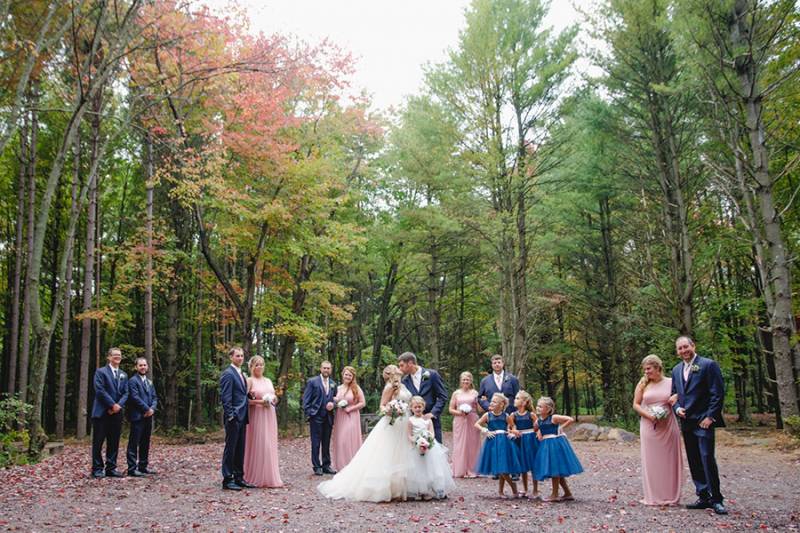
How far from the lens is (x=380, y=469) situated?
6.50 meters

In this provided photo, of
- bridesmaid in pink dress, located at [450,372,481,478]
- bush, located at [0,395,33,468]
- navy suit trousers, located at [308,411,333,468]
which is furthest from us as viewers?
bush, located at [0,395,33,468]

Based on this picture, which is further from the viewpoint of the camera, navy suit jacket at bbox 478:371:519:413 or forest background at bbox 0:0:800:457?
forest background at bbox 0:0:800:457

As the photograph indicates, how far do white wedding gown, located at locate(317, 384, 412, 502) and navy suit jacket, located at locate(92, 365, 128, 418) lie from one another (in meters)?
3.46

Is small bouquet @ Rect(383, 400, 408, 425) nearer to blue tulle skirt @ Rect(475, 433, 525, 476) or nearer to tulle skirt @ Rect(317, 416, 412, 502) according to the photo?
tulle skirt @ Rect(317, 416, 412, 502)

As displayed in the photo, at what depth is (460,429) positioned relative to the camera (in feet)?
28.6

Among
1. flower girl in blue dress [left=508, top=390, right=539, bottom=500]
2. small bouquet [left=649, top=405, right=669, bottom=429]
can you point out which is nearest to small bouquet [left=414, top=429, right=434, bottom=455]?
flower girl in blue dress [left=508, top=390, right=539, bottom=500]

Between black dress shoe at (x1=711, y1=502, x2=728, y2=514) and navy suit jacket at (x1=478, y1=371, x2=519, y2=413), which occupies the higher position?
navy suit jacket at (x1=478, y1=371, x2=519, y2=413)

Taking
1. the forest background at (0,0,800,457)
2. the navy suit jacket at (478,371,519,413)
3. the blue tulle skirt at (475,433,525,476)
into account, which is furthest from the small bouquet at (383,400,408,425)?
the forest background at (0,0,800,457)

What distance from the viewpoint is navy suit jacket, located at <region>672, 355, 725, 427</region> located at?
18.3 feet

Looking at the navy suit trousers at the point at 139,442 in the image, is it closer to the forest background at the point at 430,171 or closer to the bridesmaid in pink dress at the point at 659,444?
the forest background at the point at 430,171

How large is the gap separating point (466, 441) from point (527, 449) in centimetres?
227

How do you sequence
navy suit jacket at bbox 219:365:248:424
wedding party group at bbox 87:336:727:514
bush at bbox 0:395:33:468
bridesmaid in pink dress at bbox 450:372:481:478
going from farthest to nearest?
bush at bbox 0:395:33:468 → bridesmaid in pink dress at bbox 450:372:481:478 → navy suit jacket at bbox 219:365:248:424 → wedding party group at bbox 87:336:727:514

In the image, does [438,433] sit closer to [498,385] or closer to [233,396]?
[498,385]

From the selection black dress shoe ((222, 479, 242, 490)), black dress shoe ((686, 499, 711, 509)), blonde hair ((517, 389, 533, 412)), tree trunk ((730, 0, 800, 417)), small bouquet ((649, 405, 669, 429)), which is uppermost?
tree trunk ((730, 0, 800, 417))
